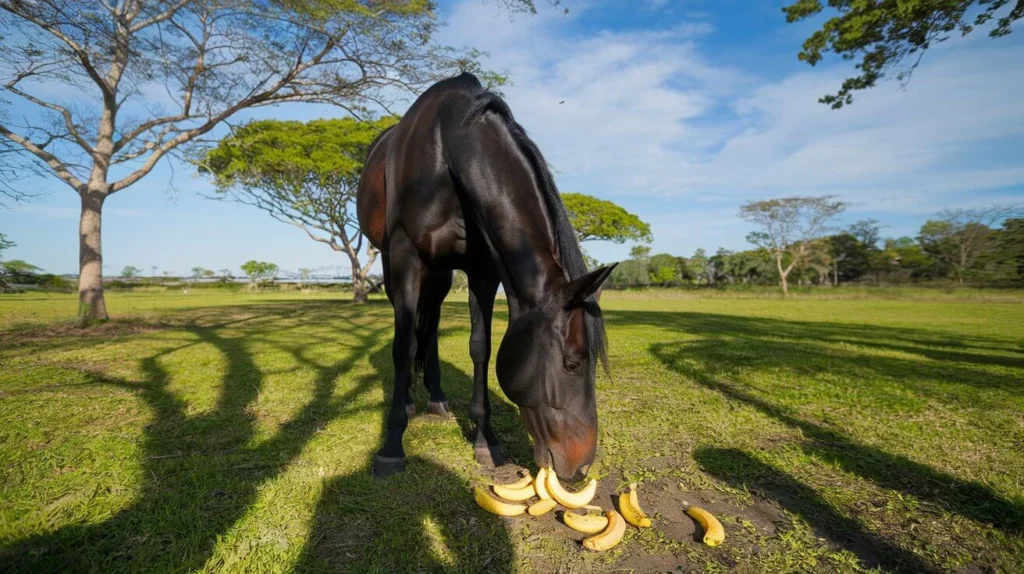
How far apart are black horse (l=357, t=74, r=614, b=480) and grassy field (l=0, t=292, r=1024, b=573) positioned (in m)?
0.45

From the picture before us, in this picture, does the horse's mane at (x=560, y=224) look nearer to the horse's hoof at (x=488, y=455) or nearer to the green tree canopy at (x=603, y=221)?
the horse's hoof at (x=488, y=455)

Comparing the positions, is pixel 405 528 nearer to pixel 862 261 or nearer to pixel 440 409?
pixel 440 409

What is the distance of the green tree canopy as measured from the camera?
119 ft

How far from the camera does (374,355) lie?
7066 millimetres

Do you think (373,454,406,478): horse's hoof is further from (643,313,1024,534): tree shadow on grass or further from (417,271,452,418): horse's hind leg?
(643,313,1024,534): tree shadow on grass

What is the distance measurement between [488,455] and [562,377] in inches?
44.2

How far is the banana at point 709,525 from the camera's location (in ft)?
6.55

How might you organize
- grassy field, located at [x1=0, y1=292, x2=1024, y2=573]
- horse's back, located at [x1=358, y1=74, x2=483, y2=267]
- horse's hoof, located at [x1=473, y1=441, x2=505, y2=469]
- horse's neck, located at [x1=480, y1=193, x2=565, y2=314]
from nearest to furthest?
grassy field, located at [x1=0, y1=292, x2=1024, y2=573], horse's neck, located at [x1=480, y1=193, x2=565, y2=314], horse's back, located at [x1=358, y1=74, x2=483, y2=267], horse's hoof, located at [x1=473, y1=441, x2=505, y2=469]

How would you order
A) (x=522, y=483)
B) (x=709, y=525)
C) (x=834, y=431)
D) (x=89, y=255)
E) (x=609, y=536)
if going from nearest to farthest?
(x=609, y=536), (x=709, y=525), (x=522, y=483), (x=834, y=431), (x=89, y=255)

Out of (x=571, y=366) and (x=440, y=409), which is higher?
(x=571, y=366)

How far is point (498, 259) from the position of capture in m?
2.44

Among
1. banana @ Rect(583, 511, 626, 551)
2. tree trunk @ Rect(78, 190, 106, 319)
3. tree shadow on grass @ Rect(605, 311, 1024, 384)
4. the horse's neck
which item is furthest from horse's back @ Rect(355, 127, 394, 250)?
tree trunk @ Rect(78, 190, 106, 319)

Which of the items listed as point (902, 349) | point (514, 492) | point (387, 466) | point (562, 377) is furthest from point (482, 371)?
point (902, 349)

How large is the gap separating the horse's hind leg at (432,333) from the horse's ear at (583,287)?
1555 millimetres
